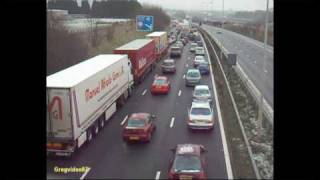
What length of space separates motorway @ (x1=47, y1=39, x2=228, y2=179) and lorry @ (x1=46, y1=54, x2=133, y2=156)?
549 millimetres

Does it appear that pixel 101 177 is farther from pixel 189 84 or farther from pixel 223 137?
pixel 189 84

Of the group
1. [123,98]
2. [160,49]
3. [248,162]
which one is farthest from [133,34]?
[248,162]

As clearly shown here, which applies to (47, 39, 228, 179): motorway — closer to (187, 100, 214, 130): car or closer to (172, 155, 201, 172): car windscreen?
(187, 100, 214, 130): car

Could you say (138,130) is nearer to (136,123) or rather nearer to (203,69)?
(136,123)

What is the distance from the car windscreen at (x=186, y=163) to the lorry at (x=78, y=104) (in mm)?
4969

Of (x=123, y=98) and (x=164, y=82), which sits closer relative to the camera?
(x=123, y=98)

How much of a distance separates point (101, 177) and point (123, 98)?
44.9 feet

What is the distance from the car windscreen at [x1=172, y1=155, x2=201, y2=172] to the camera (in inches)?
648

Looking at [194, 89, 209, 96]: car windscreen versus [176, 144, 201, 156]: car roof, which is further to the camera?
[194, 89, 209, 96]: car windscreen

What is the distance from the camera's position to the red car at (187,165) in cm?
1619

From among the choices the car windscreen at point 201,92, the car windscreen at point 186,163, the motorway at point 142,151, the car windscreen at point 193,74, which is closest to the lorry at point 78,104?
the motorway at point 142,151

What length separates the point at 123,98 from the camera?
3089cm

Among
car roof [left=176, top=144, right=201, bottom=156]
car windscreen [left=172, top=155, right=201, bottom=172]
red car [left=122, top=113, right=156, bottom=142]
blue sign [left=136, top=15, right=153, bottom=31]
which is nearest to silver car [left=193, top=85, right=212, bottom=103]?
red car [left=122, top=113, right=156, bottom=142]

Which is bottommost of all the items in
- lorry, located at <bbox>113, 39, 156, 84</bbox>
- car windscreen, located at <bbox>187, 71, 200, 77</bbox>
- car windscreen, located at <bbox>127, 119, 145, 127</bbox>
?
car windscreen, located at <bbox>127, 119, 145, 127</bbox>
